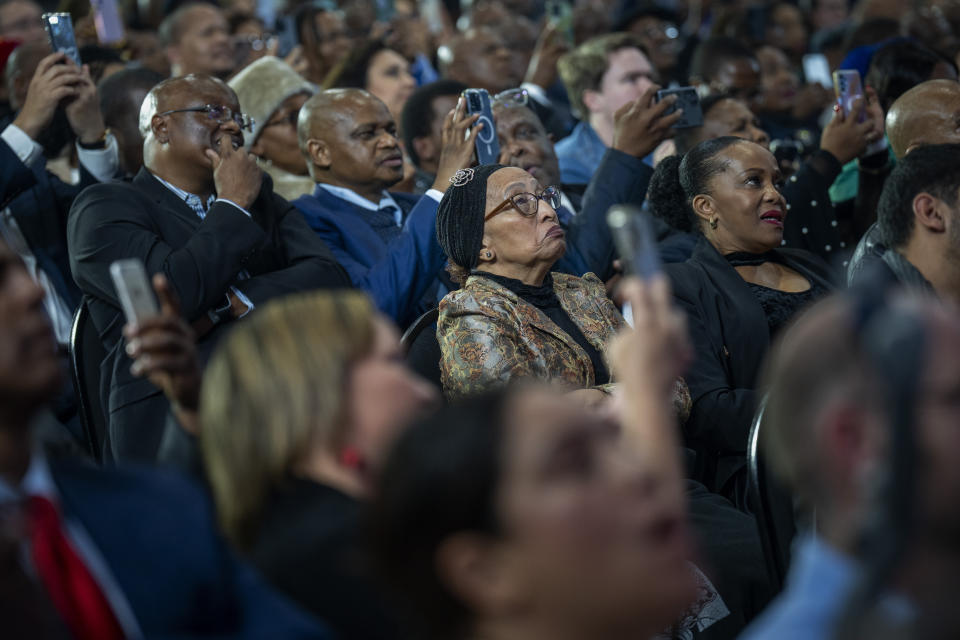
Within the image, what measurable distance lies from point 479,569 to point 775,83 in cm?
594

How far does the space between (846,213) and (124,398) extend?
120 inches

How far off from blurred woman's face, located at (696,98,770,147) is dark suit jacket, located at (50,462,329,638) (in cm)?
356

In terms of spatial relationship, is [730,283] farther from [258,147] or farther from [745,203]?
[258,147]

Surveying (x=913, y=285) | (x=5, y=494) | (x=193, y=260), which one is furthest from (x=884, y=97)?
(x=5, y=494)

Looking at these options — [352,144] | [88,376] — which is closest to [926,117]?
[352,144]

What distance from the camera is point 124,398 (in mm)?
3014

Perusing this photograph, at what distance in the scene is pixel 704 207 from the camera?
3816mm

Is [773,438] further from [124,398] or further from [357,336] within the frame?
[124,398]

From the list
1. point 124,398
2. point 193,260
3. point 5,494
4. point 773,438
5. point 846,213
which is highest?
point 5,494

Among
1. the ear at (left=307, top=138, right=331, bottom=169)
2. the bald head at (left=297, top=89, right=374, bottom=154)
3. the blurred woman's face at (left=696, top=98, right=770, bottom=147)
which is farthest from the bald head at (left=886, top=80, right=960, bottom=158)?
the ear at (left=307, top=138, right=331, bottom=169)

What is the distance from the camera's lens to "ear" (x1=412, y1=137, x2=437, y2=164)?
506cm

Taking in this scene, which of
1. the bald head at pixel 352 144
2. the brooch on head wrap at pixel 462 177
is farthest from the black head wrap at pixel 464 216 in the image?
the bald head at pixel 352 144

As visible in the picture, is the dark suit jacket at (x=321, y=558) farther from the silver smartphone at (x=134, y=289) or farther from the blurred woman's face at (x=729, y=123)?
the blurred woman's face at (x=729, y=123)

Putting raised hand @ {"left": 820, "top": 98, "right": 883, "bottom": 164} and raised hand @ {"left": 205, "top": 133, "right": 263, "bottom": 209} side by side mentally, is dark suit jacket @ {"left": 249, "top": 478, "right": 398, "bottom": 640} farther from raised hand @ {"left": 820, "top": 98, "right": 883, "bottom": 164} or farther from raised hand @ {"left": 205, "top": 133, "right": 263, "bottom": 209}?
raised hand @ {"left": 820, "top": 98, "right": 883, "bottom": 164}
